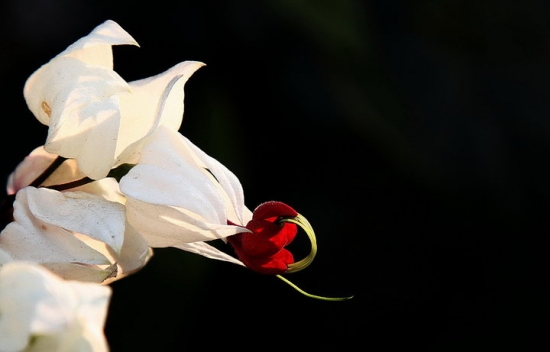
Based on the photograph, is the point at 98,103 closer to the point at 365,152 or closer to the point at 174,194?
the point at 174,194

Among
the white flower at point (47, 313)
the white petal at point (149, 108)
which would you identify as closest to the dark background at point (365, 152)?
the white petal at point (149, 108)

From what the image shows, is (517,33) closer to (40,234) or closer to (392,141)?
(392,141)

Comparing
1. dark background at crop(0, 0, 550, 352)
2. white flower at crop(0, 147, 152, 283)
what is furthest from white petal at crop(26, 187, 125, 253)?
dark background at crop(0, 0, 550, 352)

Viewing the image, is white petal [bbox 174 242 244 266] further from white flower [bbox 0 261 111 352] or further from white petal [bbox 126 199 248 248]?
white flower [bbox 0 261 111 352]

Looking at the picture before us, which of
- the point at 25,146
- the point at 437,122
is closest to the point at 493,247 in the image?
the point at 437,122

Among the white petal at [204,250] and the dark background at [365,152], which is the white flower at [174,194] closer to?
the white petal at [204,250]

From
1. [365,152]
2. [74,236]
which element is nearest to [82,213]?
[74,236]
